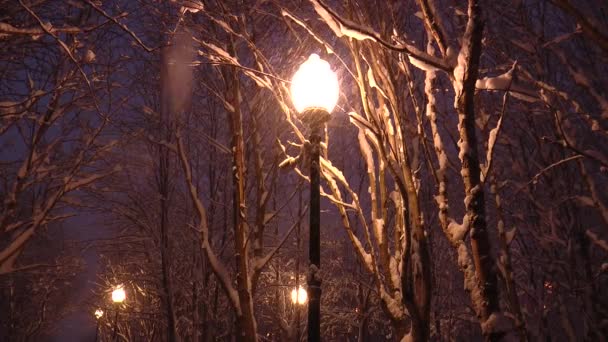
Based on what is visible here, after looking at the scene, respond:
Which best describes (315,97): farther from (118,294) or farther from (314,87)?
(118,294)

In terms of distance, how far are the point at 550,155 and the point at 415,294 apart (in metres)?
4.81

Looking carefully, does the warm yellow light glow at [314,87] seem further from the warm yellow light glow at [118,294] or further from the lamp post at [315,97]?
the warm yellow light glow at [118,294]

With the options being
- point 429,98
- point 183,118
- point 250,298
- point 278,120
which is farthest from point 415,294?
point 183,118

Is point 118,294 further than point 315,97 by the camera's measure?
Yes

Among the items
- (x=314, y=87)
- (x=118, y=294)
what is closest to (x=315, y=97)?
(x=314, y=87)

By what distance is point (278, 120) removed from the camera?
8.68 meters

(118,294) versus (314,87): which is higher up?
(118,294)

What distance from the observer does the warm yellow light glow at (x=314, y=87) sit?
13.1 ft

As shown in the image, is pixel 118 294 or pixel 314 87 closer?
pixel 314 87

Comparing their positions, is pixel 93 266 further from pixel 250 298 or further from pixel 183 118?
pixel 250 298

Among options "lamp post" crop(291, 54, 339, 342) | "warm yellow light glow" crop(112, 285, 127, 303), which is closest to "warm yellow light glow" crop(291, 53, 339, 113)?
"lamp post" crop(291, 54, 339, 342)

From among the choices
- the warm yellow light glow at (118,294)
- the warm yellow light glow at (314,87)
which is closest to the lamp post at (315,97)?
the warm yellow light glow at (314,87)

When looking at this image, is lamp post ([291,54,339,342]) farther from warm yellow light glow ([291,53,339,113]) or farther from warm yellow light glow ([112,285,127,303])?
warm yellow light glow ([112,285,127,303])

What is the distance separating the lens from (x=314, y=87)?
400cm
